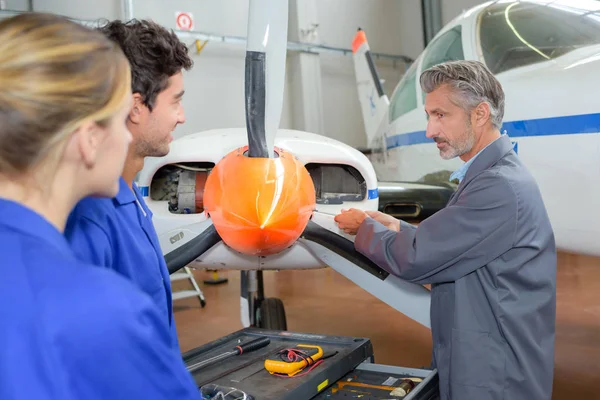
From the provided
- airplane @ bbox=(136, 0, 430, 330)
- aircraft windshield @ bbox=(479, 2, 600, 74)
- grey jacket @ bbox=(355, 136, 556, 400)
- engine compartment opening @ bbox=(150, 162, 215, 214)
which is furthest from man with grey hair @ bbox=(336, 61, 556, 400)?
aircraft windshield @ bbox=(479, 2, 600, 74)

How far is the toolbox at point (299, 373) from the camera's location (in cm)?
149

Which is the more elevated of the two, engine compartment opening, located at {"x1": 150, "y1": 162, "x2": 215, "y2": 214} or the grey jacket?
engine compartment opening, located at {"x1": 150, "y1": 162, "x2": 215, "y2": 214}

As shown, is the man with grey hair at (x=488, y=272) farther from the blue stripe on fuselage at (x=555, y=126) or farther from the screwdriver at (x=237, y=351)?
the blue stripe on fuselage at (x=555, y=126)

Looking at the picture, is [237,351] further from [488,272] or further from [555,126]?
[555,126]

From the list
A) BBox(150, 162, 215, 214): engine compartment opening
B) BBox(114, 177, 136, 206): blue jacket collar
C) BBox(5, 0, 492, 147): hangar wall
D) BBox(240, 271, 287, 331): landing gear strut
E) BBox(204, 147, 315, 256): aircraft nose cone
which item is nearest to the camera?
BBox(114, 177, 136, 206): blue jacket collar

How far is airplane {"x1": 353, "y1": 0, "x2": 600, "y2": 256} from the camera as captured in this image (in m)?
2.47

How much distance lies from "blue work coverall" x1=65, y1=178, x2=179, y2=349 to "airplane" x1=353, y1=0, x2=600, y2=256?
2.03 metres

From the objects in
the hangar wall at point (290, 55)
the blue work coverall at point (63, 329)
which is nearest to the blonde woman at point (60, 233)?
the blue work coverall at point (63, 329)

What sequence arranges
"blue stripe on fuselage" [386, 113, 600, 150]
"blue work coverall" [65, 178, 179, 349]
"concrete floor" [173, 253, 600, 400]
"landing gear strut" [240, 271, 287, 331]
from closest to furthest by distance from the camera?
"blue work coverall" [65, 178, 179, 349], "blue stripe on fuselage" [386, 113, 600, 150], "landing gear strut" [240, 271, 287, 331], "concrete floor" [173, 253, 600, 400]

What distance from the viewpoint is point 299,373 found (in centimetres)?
159

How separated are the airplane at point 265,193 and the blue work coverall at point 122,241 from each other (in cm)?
71

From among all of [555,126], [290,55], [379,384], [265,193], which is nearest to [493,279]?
[379,384]

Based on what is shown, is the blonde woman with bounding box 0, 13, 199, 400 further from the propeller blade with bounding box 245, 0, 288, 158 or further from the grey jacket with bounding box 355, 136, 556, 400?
the propeller blade with bounding box 245, 0, 288, 158

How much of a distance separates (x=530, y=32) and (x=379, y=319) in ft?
8.80
